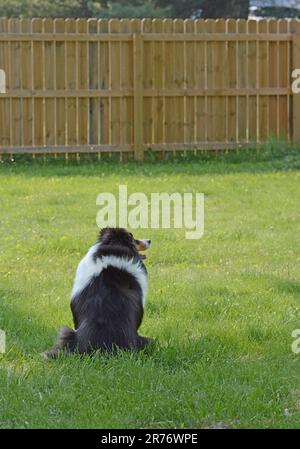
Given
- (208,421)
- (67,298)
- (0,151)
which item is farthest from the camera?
(0,151)

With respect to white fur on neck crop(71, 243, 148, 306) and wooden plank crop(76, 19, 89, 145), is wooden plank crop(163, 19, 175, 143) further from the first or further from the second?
white fur on neck crop(71, 243, 148, 306)

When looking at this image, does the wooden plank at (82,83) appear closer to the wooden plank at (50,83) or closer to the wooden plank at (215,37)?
the wooden plank at (50,83)

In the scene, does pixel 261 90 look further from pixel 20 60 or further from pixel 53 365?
pixel 53 365

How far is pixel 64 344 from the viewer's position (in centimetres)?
617

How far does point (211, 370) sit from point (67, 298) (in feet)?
6.68

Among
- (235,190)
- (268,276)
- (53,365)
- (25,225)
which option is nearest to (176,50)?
(235,190)

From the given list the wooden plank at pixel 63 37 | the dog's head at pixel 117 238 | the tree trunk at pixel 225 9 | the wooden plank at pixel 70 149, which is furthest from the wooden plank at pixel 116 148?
the tree trunk at pixel 225 9

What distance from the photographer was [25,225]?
11.0 m

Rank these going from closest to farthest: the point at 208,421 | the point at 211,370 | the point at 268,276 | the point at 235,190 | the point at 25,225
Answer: the point at 208,421, the point at 211,370, the point at 268,276, the point at 25,225, the point at 235,190

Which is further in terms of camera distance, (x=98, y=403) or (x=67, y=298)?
(x=67, y=298)

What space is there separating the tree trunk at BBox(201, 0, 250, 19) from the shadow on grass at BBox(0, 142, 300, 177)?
546 inches

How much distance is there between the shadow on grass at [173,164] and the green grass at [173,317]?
5.44 feet

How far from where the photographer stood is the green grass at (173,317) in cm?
535

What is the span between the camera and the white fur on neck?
6.26 m
